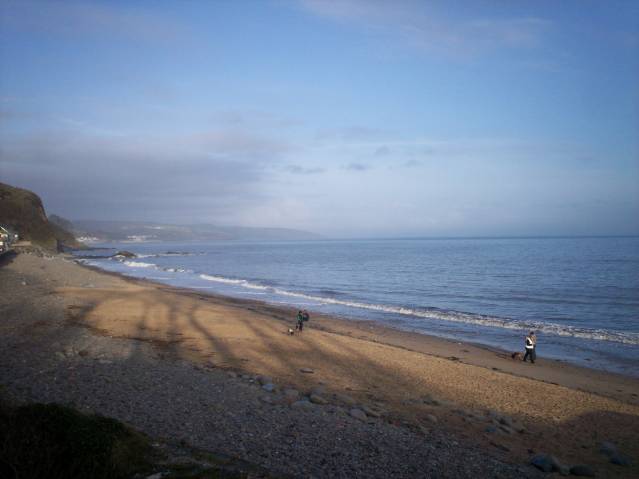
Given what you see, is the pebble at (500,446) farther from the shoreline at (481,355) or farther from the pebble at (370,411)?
the shoreline at (481,355)

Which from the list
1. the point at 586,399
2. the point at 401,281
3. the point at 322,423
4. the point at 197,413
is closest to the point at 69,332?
the point at 197,413

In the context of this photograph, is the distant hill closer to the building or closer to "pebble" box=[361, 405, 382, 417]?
the building

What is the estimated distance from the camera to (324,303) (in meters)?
31.7

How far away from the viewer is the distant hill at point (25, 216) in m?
81.5

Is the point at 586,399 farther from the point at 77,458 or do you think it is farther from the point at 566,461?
the point at 77,458

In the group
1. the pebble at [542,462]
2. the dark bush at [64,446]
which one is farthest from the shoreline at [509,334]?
the dark bush at [64,446]

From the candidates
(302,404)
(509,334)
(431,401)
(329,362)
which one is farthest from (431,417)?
(509,334)

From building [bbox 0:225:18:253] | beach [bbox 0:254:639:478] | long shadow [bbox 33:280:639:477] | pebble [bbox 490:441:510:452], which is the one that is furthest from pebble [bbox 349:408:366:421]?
building [bbox 0:225:18:253]

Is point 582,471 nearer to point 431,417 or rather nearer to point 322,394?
point 431,417

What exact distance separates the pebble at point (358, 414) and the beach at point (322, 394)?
4cm

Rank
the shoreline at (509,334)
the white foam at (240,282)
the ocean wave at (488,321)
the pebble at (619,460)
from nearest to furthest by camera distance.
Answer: the pebble at (619,460)
the shoreline at (509,334)
the ocean wave at (488,321)
the white foam at (240,282)

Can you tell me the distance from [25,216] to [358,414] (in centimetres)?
9818

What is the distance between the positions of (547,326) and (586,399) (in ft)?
39.4

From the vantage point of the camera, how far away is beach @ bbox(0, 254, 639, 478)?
265 inches
